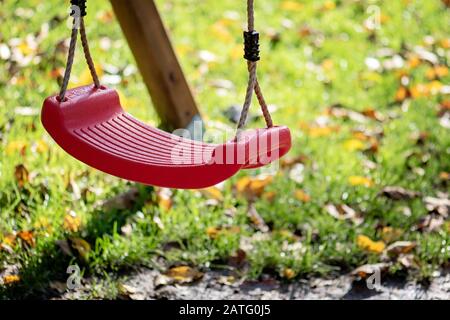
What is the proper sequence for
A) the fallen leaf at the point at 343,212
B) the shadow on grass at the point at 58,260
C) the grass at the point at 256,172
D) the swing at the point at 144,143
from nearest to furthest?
the swing at the point at 144,143 → the shadow on grass at the point at 58,260 → the grass at the point at 256,172 → the fallen leaf at the point at 343,212

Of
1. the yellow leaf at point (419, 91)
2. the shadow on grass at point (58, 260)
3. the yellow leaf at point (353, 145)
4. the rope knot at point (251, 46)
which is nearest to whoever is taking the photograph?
the rope knot at point (251, 46)

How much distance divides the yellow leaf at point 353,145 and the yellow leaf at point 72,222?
1.30 meters

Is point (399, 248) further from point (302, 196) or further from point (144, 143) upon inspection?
point (144, 143)

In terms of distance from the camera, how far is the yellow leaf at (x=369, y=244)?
3.16 m

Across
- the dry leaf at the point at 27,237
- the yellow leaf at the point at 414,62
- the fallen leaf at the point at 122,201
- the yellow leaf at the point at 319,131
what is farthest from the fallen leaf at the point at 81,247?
the yellow leaf at the point at 414,62

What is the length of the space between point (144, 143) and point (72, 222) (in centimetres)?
73

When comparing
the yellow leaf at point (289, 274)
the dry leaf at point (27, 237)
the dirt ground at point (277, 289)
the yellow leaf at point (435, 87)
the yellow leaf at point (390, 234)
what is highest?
the yellow leaf at point (435, 87)

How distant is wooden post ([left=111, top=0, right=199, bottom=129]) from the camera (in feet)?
11.2

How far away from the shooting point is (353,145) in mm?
3854

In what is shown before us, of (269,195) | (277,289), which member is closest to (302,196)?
(269,195)

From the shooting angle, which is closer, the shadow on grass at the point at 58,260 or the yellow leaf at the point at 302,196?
the shadow on grass at the point at 58,260

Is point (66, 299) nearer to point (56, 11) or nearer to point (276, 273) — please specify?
point (276, 273)

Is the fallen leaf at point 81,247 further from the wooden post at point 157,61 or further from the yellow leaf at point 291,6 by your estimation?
the yellow leaf at point 291,6

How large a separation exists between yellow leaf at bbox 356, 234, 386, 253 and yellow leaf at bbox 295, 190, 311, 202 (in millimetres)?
324
